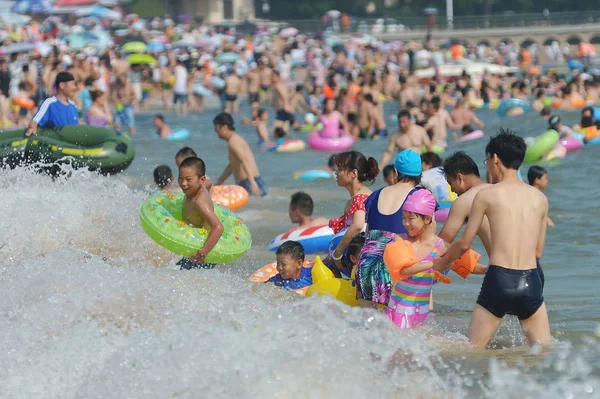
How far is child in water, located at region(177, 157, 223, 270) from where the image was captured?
257 inches

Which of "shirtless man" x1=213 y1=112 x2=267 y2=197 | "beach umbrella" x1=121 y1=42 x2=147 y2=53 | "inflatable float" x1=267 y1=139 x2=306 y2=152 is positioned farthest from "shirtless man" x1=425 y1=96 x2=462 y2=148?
"beach umbrella" x1=121 y1=42 x2=147 y2=53

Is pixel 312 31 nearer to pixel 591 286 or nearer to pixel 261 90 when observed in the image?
pixel 261 90

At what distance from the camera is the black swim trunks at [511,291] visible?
4984 millimetres

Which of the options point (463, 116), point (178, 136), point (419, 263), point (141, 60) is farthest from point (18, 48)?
point (419, 263)

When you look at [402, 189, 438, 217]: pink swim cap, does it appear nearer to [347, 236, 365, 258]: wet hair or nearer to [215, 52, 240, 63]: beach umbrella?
[347, 236, 365, 258]: wet hair

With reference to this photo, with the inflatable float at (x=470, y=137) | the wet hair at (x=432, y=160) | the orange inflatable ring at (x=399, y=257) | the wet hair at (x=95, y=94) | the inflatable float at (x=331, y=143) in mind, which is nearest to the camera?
the orange inflatable ring at (x=399, y=257)

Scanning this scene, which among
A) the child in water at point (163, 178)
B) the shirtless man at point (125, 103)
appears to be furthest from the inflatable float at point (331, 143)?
the child in water at point (163, 178)

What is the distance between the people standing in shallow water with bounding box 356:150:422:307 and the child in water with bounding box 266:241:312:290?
Result: 1.00 metres

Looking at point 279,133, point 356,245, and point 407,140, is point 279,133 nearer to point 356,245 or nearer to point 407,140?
point 407,140

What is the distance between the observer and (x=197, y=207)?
6754 mm

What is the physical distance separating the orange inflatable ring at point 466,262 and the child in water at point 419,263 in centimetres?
24

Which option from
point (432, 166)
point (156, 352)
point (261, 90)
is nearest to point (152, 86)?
point (261, 90)

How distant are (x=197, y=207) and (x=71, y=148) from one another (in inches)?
171

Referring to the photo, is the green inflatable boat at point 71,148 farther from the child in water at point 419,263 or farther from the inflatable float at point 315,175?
the child in water at point 419,263
